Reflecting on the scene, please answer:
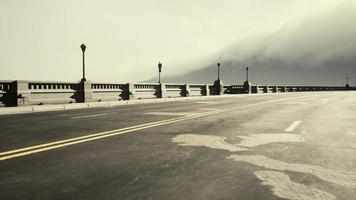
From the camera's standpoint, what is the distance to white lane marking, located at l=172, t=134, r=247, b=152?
7195 mm

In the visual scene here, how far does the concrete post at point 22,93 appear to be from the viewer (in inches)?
824

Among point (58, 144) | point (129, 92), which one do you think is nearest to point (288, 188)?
point (58, 144)

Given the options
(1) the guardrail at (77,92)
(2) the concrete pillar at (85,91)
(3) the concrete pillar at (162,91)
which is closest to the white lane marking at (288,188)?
(1) the guardrail at (77,92)

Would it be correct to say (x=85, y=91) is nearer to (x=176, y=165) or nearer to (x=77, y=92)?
(x=77, y=92)

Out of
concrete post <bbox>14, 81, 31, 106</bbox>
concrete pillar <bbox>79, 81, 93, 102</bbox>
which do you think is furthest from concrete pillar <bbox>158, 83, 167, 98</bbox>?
concrete post <bbox>14, 81, 31, 106</bbox>

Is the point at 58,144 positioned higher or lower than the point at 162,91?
lower

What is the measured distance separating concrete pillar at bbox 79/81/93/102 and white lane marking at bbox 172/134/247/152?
18.5 m

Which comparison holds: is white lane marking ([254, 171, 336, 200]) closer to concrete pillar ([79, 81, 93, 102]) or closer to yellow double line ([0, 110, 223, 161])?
yellow double line ([0, 110, 223, 161])

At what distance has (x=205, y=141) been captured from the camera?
7.89 metres

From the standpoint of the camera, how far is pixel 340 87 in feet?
380

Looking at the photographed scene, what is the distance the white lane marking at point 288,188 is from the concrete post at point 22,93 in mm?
18837

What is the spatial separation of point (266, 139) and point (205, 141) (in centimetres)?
146

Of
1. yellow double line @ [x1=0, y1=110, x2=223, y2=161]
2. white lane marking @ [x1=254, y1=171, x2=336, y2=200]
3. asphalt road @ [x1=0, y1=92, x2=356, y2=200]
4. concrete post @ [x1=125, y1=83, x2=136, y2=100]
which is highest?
concrete post @ [x1=125, y1=83, x2=136, y2=100]

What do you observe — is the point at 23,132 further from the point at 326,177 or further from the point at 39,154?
the point at 326,177
